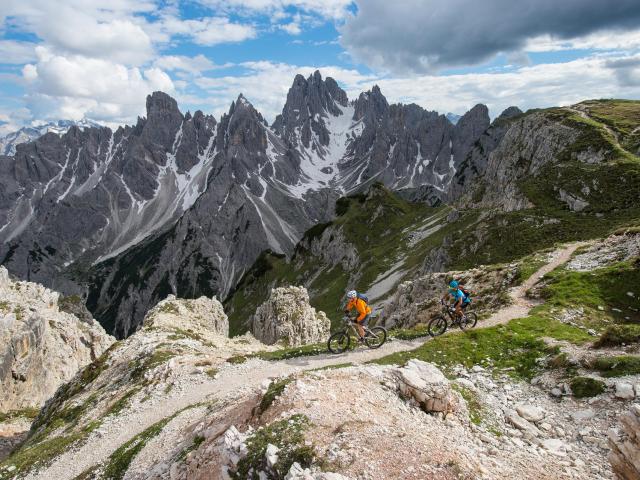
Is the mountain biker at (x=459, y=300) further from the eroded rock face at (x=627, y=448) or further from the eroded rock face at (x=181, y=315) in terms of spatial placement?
the eroded rock face at (x=181, y=315)

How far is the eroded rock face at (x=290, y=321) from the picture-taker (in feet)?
244

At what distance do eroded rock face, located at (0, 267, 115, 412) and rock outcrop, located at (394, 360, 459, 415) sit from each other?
189ft

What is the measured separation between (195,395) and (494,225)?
205 feet

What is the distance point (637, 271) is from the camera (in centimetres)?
2825

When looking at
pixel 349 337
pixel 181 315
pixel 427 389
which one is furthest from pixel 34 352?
pixel 427 389

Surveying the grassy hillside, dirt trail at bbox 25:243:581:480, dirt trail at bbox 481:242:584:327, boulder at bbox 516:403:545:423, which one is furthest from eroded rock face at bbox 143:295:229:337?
the grassy hillside

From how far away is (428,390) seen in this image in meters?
15.8

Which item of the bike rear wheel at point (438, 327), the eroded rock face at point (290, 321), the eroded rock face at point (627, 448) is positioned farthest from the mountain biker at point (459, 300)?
the eroded rock face at point (290, 321)

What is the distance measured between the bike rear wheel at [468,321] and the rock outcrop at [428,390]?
10503 mm

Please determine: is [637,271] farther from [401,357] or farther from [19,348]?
[19,348]

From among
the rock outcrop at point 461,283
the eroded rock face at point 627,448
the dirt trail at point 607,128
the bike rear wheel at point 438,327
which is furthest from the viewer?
the dirt trail at point 607,128

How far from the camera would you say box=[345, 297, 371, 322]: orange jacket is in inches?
958

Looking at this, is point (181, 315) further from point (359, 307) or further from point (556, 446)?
point (556, 446)

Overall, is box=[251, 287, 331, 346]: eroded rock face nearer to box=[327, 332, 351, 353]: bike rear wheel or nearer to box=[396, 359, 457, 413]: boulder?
box=[327, 332, 351, 353]: bike rear wheel
